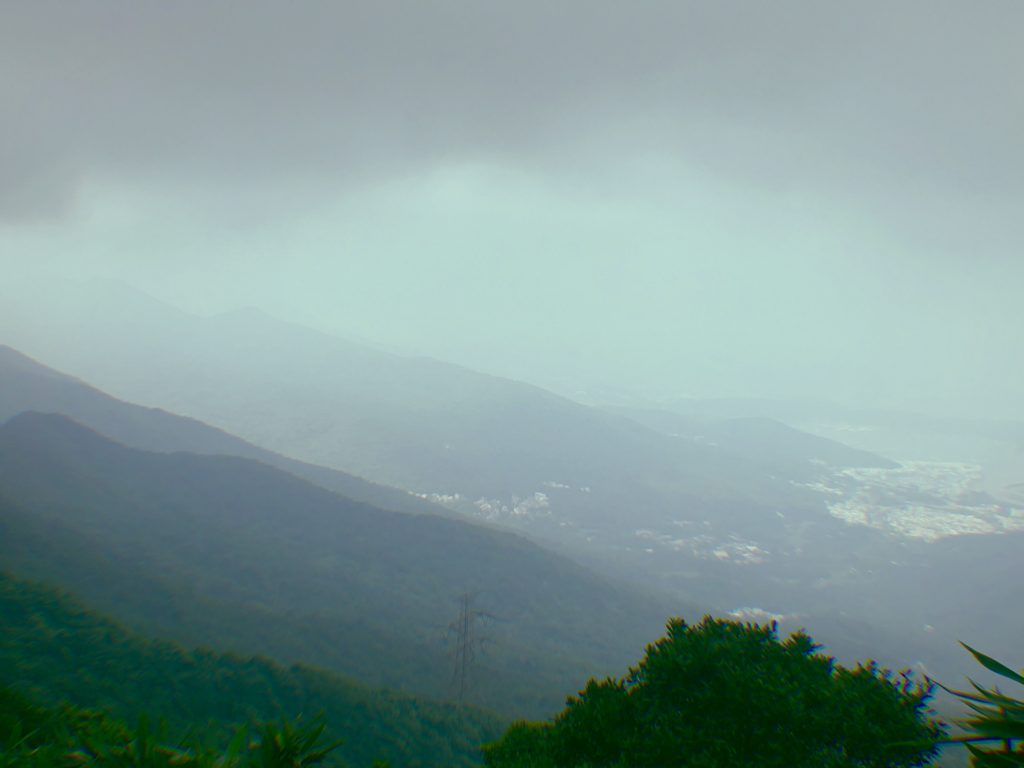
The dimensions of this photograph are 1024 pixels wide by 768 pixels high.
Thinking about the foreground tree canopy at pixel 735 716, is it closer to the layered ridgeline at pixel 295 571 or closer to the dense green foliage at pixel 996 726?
the dense green foliage at pixel 996 726

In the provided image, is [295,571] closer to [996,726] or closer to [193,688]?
[193,688]

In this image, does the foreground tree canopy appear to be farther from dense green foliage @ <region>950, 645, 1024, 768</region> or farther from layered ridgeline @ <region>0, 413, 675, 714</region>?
layered ridgeline @ <region>0, 413, 675, 714</region>

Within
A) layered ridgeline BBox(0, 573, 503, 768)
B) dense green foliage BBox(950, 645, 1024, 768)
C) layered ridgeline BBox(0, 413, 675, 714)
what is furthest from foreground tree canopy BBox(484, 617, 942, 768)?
layered ridgeline BBox(0, 413, 675, 714)

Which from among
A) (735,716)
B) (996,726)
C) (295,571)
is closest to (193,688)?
(735,716)

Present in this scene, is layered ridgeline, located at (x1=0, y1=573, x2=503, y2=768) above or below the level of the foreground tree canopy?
below

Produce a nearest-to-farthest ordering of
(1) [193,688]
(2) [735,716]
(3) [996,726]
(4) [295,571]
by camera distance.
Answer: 1. (3) [996,726]
2. (2) [735,716]
3. (1) [193,688]
4. (4) [295,571]

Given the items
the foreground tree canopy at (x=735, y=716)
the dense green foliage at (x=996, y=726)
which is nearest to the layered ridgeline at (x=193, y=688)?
the foreground tree canopy at (x=735, y=716)
